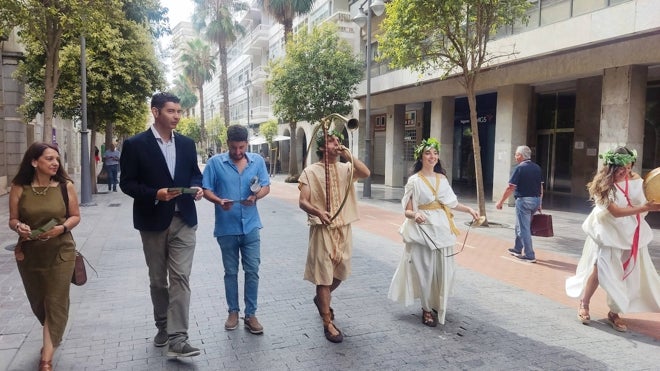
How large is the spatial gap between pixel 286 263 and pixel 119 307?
8.68ft

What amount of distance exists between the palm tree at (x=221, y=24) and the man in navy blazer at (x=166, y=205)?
3066 cm

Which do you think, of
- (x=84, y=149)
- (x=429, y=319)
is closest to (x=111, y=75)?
(x=84, y=149)

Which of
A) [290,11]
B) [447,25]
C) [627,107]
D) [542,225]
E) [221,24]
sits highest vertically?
[221,24]

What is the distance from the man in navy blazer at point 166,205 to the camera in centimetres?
378

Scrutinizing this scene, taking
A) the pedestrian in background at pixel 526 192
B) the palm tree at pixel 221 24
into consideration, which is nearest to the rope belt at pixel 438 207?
the pedestrian in background at pixel 526 192

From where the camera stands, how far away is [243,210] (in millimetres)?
4355

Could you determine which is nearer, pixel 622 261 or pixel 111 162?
pixel 622 261

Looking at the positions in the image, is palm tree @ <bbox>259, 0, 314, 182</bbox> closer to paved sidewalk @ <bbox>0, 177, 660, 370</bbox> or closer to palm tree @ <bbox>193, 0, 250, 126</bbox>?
palm tree @ <bbox>193, 0, 250, 126</bbox>

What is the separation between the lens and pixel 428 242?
465 centimetres

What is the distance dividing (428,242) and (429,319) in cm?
74

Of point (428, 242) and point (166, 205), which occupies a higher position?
point (166, 205)

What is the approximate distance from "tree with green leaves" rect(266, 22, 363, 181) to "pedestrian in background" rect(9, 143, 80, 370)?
17157 millimetres

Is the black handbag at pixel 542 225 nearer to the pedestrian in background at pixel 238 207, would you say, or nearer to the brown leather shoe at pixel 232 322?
the pedestrian in background at pixel 238 207

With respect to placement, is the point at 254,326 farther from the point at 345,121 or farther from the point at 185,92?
the point at 185,92
